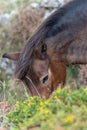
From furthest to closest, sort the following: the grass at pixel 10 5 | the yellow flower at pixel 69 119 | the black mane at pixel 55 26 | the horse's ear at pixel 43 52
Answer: the grass at pixel 10 5, the horse's ear at pixel 43 52, the black mane at pixel 55 26, the yellow flower at pixel 69 119

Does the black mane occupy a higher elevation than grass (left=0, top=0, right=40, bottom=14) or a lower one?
lower

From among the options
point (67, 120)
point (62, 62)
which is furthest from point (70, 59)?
point (67, 120)

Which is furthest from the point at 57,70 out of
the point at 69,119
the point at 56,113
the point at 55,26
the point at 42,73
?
the point at 69,119

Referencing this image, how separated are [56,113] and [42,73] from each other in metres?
2.71

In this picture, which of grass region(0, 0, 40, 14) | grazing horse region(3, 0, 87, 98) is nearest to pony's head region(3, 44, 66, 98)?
grazing horse region(3, 0, 87, 98)

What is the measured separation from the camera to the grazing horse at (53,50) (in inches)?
233

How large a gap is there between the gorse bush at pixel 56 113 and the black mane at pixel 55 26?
1684 mm

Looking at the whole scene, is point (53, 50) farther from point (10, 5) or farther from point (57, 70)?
point (10, 5)

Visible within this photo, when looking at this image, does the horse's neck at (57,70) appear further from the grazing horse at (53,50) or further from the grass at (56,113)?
the grass at (56,113)

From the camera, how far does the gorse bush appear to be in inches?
108

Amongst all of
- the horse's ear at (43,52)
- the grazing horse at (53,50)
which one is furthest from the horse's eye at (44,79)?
the horse's ear at (43,52)

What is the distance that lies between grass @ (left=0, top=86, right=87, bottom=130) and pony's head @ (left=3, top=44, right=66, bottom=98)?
177cm

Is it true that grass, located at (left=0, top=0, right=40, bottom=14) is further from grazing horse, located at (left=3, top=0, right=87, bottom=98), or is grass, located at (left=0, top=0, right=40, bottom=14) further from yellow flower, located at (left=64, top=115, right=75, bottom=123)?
yellow flower, located at (left=64, top=115, right=75, bottom=123)

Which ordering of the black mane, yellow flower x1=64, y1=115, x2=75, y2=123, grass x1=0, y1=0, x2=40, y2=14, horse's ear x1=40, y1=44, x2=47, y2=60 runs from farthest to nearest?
grass x1=0, y1=0, x2=40, y2=14 < horse's ear x1=40, y1=44, x2=47, y2=60 < the black mane < yellow flower x1=64, y1=115, x2=75, y2=123
